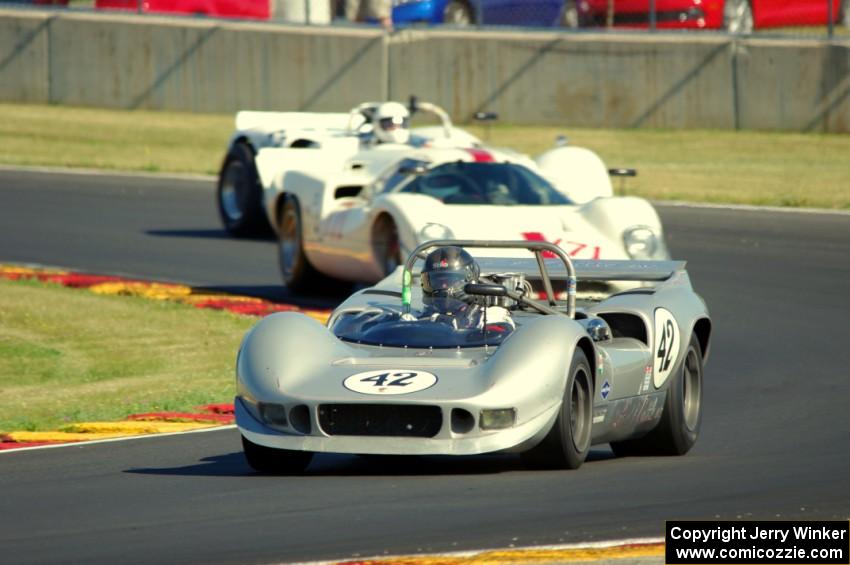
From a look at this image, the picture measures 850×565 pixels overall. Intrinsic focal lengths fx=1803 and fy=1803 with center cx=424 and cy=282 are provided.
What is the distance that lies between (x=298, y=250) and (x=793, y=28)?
12173mm

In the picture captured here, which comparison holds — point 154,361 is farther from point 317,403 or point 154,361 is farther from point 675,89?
point 675,89

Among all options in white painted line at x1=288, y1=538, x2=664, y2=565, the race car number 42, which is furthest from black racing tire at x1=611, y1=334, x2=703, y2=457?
white painted line at x1=288, y1=538, x2=664, y2=565

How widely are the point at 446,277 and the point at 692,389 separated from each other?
1575mm

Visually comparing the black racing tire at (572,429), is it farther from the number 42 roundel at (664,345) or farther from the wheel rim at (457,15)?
the wheel rim at (457,15)

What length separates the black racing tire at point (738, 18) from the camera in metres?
25.5

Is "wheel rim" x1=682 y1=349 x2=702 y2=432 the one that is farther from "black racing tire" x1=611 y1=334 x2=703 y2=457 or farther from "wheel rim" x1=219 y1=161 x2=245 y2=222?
"wheel rim" x1=219 y1=161 x2=245 y2=222

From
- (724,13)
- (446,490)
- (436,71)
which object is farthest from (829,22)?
(446,490)

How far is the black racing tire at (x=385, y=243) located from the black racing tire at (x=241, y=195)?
525 centimetres

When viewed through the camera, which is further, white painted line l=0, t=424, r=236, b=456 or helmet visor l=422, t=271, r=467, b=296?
white painted line l=0, t=424, r=236, b=456

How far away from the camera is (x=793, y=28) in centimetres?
2530

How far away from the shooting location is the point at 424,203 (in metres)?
13.9

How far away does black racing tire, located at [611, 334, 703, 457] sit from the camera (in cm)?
867

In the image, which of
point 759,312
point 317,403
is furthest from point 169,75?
point 317,403

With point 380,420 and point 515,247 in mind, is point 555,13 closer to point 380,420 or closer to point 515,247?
point 515,247
